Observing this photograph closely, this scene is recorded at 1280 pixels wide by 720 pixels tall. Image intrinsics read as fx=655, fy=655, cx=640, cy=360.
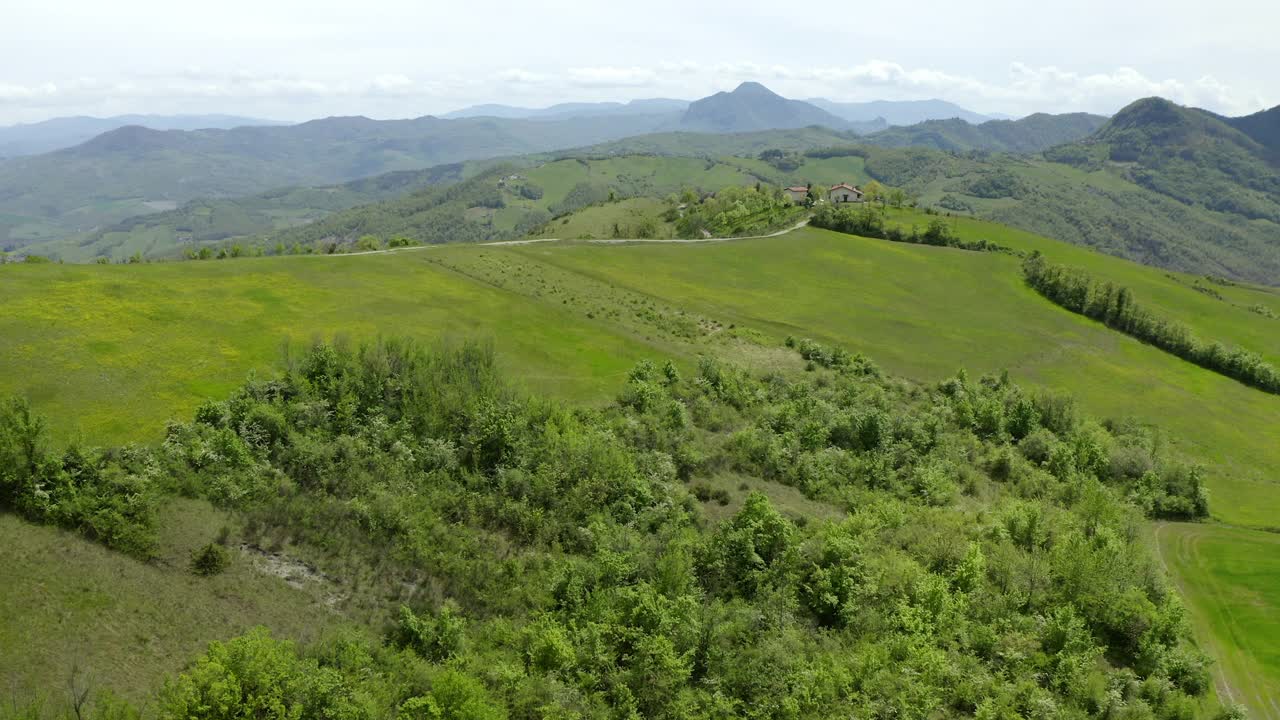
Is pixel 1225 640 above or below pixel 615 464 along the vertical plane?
below

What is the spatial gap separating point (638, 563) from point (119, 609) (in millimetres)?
27101

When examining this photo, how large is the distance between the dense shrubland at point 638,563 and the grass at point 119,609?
126 inches

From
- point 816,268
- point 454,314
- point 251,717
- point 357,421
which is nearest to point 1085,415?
point 816,268

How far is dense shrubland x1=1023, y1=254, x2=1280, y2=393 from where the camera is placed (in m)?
114

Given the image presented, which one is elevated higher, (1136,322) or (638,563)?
(1136,322)

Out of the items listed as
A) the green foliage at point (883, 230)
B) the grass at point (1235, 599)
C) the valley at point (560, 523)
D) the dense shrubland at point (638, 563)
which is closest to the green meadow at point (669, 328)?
the grass at point (1235, 599)

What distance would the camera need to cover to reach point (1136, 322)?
127 metres

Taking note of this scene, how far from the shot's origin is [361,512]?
4175cm

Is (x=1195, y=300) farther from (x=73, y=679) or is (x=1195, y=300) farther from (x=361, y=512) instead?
(x=73, y=679)

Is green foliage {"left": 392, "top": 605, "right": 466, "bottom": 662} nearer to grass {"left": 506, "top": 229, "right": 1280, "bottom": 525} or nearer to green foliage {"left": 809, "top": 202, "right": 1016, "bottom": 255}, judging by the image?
grass {"left": 506, "top": 229, "right": 1280, "bottom": 525}

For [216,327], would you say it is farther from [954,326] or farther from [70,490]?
[954,326]

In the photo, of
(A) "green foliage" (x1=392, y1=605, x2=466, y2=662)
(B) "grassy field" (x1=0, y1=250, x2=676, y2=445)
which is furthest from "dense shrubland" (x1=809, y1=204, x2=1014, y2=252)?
(A) "green foliage" (x1=392, y1=605, x2=466, y2=662)

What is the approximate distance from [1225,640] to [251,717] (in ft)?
203

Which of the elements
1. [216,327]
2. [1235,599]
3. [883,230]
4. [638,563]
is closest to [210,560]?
[638,563]
